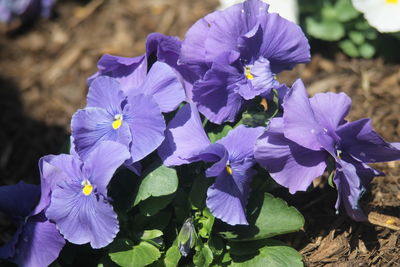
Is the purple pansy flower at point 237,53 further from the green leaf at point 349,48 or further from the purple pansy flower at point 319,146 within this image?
the green leaf at point 349,48

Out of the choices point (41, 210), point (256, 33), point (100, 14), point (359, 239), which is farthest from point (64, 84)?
point (359, 239)

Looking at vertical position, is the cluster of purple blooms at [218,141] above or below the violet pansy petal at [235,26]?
below

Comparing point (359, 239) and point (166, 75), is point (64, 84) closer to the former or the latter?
point (166, 75)

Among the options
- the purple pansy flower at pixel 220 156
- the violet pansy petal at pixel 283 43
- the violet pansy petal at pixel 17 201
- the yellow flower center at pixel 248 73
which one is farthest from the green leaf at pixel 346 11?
the violet pansy petal at pixel 17 201

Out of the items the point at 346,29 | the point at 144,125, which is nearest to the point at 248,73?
the point at 144,125

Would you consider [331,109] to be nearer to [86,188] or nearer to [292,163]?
[292,163]

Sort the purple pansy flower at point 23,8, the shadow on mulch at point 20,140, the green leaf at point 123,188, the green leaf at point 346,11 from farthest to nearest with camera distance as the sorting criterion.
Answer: the purple pansy flower at point 23,8 → the green leaf at point 346,11 → the shadow on mulch at point 20,140 → the green leaf at point 123,188
